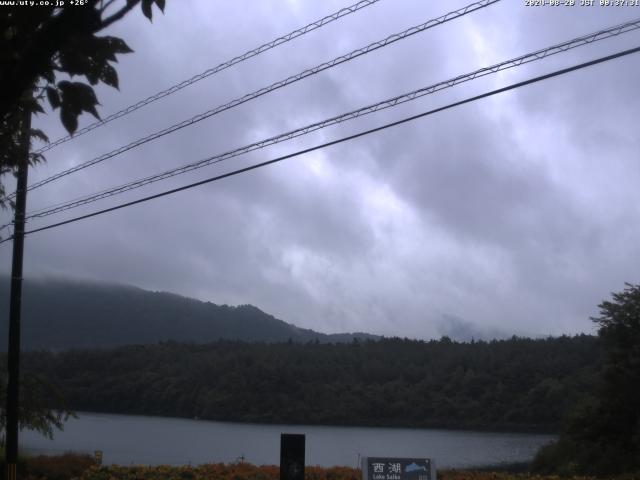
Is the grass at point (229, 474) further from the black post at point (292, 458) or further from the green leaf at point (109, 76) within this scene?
the green leaf at point (109, 76)

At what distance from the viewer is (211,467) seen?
15.7m

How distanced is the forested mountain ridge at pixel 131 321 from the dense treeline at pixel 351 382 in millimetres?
16089

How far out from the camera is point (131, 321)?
3674 inches

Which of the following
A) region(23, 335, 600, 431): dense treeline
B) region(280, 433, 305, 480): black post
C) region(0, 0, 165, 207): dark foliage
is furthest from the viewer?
region(23, 335, 600, 431): dense treeline

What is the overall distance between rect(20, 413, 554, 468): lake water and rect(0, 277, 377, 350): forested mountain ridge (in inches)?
805

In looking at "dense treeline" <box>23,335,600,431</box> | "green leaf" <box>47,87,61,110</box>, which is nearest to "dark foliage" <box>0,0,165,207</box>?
"green leaf" <box>47,87,61,110</box>

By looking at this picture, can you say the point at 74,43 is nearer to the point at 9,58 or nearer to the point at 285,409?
the point at 9,58

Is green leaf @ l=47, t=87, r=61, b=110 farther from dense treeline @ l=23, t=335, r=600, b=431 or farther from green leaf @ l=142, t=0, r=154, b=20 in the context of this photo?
dense treeline @ l=23, t=335, r=600, b=431

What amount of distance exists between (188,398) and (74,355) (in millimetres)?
6446

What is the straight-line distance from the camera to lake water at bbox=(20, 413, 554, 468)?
23438 mm

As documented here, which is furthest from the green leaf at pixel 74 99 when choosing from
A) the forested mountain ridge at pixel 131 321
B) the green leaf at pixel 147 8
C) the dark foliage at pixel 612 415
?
the forested mountain ridge at pixel 131 321

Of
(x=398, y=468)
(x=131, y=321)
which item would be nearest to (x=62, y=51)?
(x=398, y=468)

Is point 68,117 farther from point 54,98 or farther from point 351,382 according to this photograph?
point 351,382

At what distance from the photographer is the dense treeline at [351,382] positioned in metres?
32.6
